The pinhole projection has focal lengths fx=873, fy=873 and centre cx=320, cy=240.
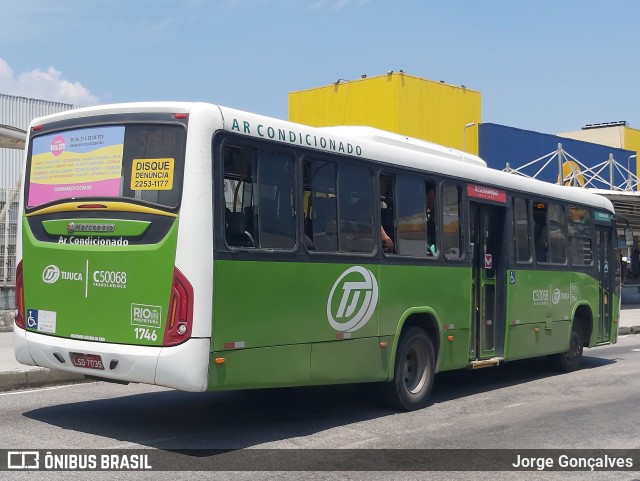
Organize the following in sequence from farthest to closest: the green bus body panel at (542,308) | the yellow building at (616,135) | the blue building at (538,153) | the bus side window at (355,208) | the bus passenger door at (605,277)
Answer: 1. the yellow building at (616,135)
2. the blue building at (538,153)
3. the bus passenger door at (605,277)
4. the green bus body panel at (542,308)
5. the bus side window at (355,208)

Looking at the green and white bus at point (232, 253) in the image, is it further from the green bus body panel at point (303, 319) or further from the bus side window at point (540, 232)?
the bus side window at point (540, 232)

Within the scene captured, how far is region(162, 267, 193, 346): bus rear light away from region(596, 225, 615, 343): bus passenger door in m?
10.0

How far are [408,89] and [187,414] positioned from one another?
2323 centimetres

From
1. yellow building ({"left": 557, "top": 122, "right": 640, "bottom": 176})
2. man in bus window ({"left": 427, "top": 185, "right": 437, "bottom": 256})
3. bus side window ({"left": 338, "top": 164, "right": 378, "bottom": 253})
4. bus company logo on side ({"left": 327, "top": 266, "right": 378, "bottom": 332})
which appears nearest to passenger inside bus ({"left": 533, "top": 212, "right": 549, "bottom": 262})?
man in bus window ({"left": 427, "top": 185, "right": 437, "bottom": 256})

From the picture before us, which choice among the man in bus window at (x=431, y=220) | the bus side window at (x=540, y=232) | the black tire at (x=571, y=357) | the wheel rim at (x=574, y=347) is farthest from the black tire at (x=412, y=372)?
the wheel rim at (x=574, y=347)

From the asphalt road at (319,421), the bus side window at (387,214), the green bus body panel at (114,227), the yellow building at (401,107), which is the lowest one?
the asphalt road at (319,421)

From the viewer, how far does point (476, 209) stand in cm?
1200

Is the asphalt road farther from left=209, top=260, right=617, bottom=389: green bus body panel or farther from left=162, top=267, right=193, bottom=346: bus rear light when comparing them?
left=162, top=267, right=193, bottom=346: bus rear light

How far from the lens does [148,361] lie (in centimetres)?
765

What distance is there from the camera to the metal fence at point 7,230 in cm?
1698

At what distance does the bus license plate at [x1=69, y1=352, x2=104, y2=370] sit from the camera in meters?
8.02

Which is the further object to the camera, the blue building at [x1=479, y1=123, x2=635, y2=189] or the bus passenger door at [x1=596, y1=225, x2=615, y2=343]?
the blue building at [x1=479, y1=123, x2=635, y2=189]

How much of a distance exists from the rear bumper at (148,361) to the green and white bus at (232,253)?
2cm

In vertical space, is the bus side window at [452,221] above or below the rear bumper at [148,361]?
above
